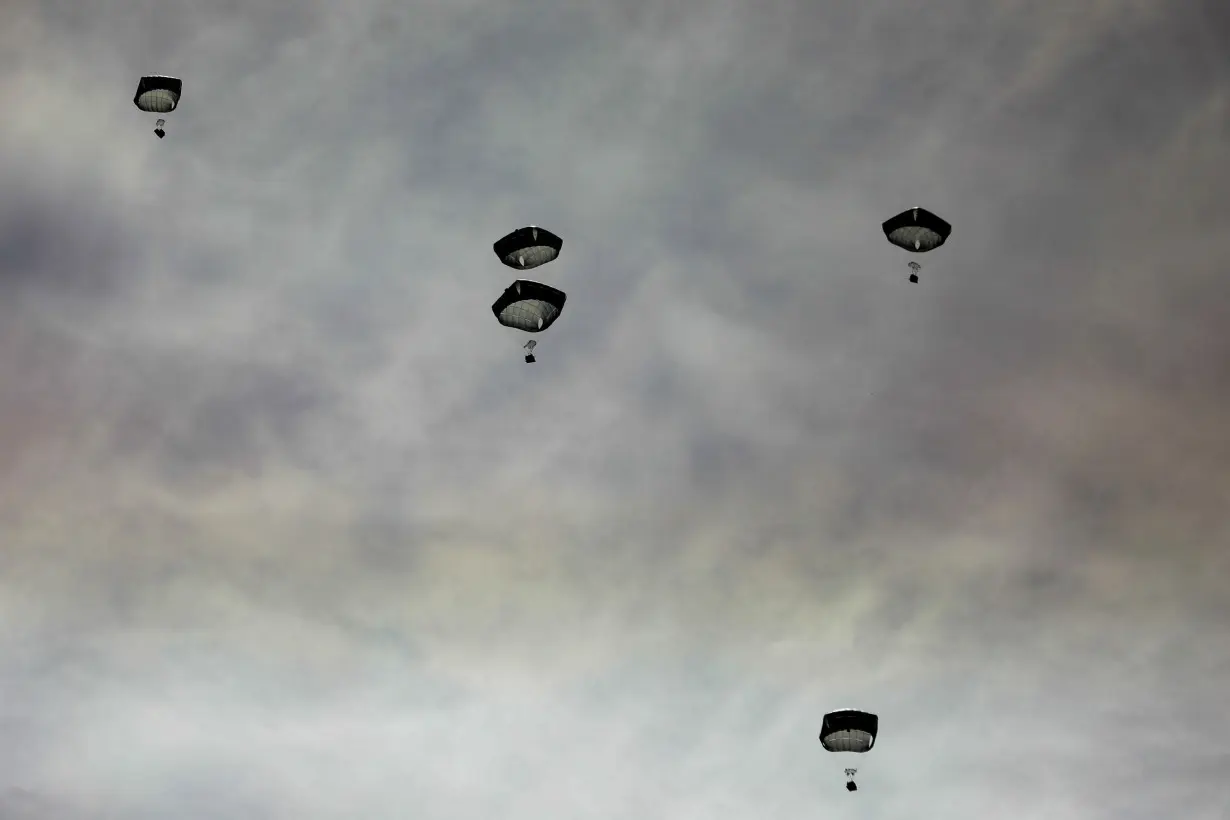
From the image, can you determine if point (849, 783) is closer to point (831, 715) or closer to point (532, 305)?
point (831, 715)

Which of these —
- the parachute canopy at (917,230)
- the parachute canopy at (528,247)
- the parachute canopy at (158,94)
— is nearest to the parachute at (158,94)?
the parachute canopy at (158,94)

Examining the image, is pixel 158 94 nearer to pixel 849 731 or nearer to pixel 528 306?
pixel 528 306

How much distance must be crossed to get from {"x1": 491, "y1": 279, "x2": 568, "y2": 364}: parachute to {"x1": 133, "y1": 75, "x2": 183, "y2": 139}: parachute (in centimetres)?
3047

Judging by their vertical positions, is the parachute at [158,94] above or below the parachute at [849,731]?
above

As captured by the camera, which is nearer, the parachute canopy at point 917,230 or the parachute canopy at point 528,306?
the parachute canopy at point 528,306

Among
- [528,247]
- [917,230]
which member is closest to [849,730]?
[917,230]

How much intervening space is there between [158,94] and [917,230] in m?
57.4

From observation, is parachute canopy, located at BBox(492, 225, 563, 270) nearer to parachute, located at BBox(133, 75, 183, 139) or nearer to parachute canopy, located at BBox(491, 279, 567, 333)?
parachute canopy, located at BBox(491, 279, 567, 333)

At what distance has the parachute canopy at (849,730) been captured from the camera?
93125mm

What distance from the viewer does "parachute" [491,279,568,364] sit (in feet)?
300

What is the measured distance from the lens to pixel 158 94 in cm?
9962

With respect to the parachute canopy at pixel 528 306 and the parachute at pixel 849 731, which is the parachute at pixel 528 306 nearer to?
the parachute canopy at pixel 528 306

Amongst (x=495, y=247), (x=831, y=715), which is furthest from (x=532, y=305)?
(x=831, y=715)

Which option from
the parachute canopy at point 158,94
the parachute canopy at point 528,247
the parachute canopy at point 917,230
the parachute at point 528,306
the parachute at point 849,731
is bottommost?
the parachute at point 849,731
